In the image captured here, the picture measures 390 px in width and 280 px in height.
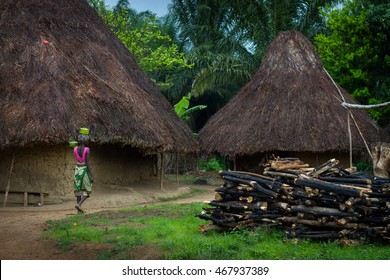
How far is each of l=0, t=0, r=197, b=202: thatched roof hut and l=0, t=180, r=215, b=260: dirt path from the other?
0.80m

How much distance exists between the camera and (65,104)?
460 inches

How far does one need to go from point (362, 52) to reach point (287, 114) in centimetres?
430

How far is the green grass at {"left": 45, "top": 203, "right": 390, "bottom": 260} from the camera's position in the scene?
225 inches

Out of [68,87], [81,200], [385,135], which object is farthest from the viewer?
[385,135]

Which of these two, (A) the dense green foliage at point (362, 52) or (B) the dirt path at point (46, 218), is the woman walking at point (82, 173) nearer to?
(B) the dirt path at point (46, 218)

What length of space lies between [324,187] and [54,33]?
9642 mm

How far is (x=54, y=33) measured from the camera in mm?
13539

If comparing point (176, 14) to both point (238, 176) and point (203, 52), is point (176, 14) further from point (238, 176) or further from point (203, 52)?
point (238, 176)

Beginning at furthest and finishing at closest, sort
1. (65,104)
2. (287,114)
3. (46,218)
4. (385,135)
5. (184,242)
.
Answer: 1. (385,135)
2. (287,114)
3. (65,104)
4. (46,218)
5. (184,242)

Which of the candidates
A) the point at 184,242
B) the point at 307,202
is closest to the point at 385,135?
the point at 307,202

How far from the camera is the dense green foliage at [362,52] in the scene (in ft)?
58.4

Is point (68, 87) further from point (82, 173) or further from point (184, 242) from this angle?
point (184, 242)

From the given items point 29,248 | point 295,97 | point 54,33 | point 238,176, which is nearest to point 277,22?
point 295,97

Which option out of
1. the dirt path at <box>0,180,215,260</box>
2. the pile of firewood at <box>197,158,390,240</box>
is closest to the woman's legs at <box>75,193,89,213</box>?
the dirt path at <box>0,180,215,260</box>
